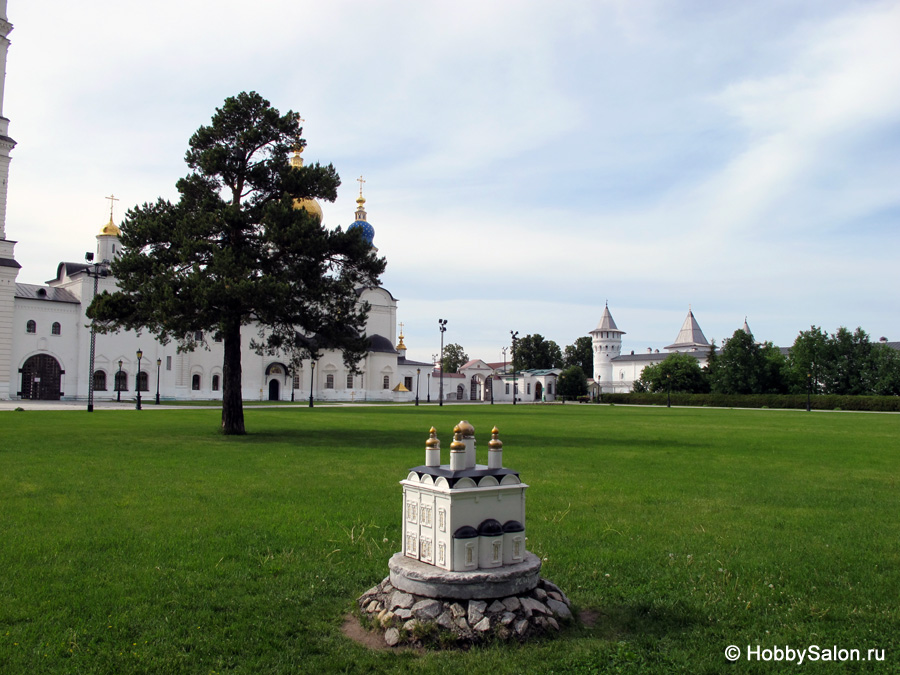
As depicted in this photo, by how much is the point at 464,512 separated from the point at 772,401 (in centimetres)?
6914

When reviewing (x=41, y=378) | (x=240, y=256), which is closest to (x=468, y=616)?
(x=240, y=256)

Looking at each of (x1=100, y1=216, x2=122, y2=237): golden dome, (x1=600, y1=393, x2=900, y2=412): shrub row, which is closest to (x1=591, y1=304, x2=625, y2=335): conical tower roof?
(x1=600, y1=393, x2=900, y2=412): shrub row

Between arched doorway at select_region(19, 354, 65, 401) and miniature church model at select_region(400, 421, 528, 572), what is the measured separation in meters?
57.0

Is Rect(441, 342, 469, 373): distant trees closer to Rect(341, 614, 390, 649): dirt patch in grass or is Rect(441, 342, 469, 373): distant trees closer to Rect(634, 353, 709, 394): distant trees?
Rect(634, 353, 709, 394): distant trees

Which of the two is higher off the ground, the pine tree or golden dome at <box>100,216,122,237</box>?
golden dome at <box>100,216,122,237</box>

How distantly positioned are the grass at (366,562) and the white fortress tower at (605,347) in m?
105

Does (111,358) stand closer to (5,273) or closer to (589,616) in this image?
(5,273)

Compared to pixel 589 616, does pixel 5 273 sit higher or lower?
higher

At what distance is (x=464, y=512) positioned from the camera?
17.2 feet

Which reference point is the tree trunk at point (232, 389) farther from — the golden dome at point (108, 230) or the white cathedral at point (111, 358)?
the golden dome at point (108, 230)

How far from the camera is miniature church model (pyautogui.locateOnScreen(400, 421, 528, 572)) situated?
17.1ft

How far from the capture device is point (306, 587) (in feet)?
19.9

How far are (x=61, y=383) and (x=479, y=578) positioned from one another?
5843 centimetres

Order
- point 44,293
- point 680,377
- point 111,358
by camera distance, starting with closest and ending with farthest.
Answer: point 44,293 < point 111,358 < point 680,377
